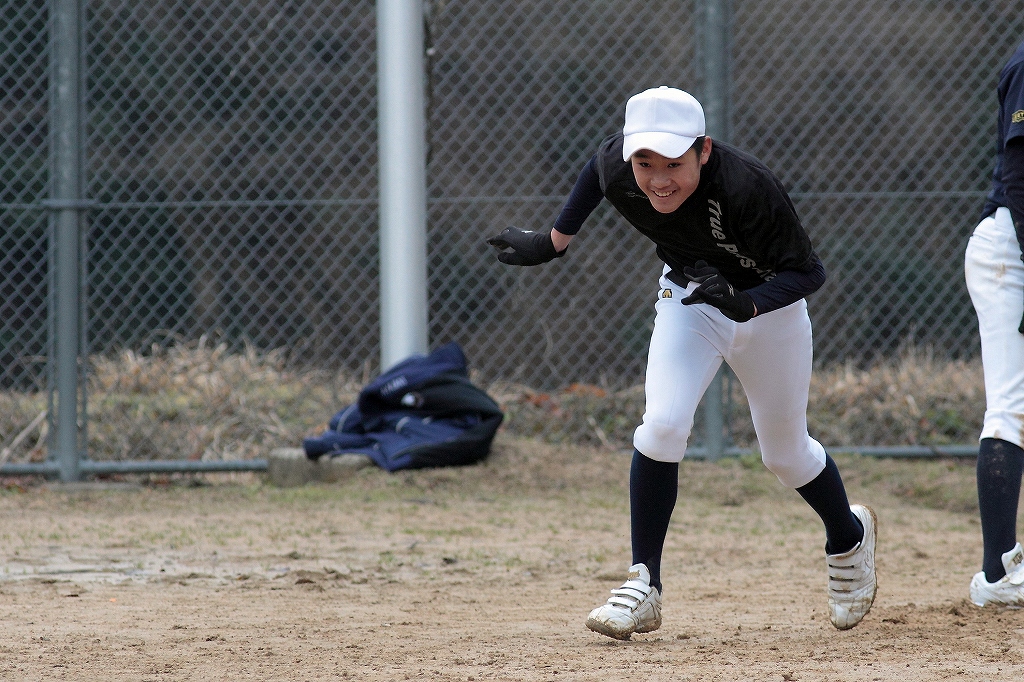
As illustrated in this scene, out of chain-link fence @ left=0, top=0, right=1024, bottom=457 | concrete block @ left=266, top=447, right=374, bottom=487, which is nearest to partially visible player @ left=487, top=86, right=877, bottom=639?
concrete block @ left=266, top=447, right=374, bottom=487

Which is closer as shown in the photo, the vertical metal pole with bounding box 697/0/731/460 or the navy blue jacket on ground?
the navy blue jacket on ground

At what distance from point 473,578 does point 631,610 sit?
4.30ft

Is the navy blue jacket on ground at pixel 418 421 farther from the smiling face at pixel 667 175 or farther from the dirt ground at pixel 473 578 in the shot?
the smiling face at pixel 667 175

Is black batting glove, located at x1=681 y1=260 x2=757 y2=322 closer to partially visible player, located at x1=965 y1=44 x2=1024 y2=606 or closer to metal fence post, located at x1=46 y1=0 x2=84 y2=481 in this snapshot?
partially visible player, located at x1=965 y1=44 x2=1024 y2=606

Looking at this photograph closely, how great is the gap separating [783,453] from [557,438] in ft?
15.0

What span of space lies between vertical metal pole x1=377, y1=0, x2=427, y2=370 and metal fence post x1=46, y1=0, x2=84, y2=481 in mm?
1774

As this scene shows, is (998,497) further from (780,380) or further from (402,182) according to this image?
(402,182)

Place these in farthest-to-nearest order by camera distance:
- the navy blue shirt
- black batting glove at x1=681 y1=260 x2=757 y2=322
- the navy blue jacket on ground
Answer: the navy blue jacket on ground, the navy blue shirt, black batting glove at x1=681 y1=260 x2=757 y2=322

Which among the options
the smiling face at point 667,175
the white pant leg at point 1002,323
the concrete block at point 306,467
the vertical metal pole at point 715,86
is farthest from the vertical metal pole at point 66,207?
the white pant leg at point 1002,323

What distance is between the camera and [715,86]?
23.5ft

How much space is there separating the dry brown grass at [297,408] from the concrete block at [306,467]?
67cm

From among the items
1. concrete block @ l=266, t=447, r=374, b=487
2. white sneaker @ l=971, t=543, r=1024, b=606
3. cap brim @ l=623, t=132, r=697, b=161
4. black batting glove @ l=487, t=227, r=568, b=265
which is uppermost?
cap brim @ l=623, t=132, r=697, b=161

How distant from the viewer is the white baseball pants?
11.2 feet

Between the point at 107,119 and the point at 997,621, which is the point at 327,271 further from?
the point at 997,621
